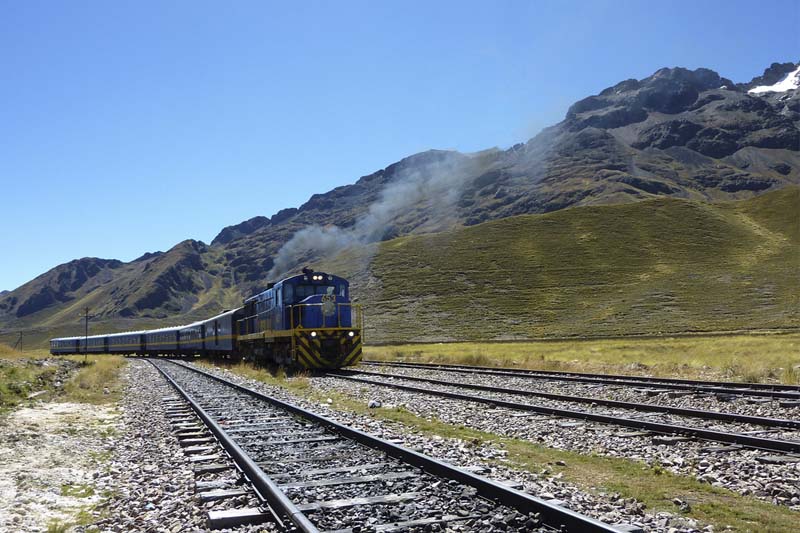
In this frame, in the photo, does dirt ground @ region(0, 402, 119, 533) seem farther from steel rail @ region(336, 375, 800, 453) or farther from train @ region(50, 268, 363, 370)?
train @ region(50, 268, 363, 370)

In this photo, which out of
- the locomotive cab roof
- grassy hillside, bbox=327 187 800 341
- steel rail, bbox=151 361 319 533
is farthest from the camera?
grassy hillside, bbox=327 187 800 341

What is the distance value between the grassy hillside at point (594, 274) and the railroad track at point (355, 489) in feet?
187

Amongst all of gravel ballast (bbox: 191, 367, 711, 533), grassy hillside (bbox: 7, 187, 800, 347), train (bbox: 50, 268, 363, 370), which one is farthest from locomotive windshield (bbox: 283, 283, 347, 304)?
grassy hillside (bbox: 7, 187, 800, 347)

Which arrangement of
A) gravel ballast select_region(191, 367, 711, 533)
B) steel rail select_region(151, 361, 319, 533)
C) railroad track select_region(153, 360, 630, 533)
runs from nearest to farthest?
steel rail select_region(151, 361, 319, 533) → railroad track select_region(153, 360, 630, 533) → gravel ballast select_region(191, 367, 711, 533)

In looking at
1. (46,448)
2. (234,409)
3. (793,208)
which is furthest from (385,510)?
(793,208)

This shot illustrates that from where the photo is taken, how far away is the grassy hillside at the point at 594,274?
69.1 m

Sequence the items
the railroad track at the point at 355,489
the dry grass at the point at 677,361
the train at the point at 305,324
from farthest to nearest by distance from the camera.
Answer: the train at the point at 305,324 → the dry grass at the point at 677,361 → the railroad track at the point at 355,489

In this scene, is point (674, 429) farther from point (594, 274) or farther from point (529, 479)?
point (594, 274)

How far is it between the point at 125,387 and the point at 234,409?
35.3 feet

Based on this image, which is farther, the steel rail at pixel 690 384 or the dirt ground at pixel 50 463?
the steel rail at pixel 690 384

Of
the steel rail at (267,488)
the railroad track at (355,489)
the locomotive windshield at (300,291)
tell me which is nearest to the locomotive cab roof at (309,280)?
the locomotive windshield at (300,291)

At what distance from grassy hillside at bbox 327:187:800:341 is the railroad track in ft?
187

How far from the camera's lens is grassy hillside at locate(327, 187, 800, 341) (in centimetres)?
6906

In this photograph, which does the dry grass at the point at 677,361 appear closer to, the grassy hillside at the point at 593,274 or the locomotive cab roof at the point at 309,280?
the locomotive cab roof at the point at 309,280
